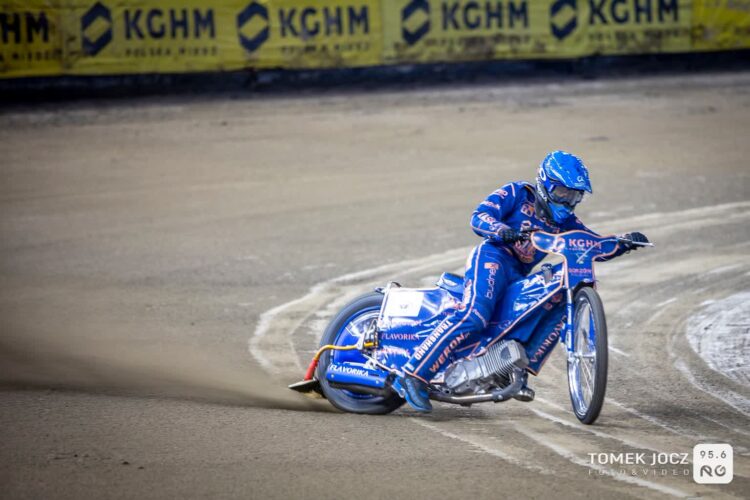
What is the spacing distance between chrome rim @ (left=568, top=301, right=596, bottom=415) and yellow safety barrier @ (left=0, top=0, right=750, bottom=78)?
53.1 feet

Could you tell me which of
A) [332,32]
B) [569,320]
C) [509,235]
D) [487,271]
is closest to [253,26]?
[332,32]

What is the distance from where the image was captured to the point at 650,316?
10.2 meters

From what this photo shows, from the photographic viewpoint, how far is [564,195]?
273 inches

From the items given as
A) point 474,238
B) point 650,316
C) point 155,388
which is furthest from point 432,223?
point 155,388

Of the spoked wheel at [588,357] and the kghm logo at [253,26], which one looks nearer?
the spoked wheel at [588,357]

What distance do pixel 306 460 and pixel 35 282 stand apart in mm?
6294

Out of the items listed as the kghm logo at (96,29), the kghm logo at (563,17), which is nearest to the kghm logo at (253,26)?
the kghm logo at (96,29)

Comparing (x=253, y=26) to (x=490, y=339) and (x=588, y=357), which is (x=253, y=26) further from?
(x=588, y=357)

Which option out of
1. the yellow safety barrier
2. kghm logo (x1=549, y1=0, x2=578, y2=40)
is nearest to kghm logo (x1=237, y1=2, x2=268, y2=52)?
the yellow safety barrier

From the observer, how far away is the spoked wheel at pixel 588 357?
6.50 meters

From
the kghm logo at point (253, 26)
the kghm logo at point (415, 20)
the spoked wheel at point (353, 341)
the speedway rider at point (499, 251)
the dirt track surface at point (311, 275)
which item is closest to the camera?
the dirt track surface at point (311, 275)

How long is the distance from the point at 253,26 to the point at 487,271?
53.2ft

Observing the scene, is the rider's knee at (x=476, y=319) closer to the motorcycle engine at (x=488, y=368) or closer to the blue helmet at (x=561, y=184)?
the motorcycle engine at (x=488, y=368)

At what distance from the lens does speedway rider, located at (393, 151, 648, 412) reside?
689 centimetres
